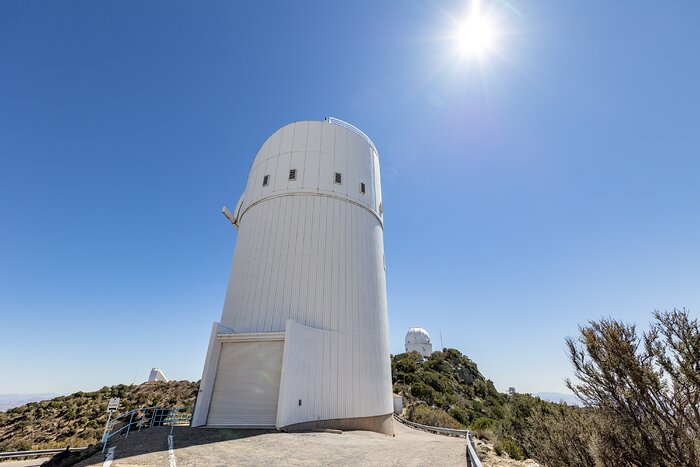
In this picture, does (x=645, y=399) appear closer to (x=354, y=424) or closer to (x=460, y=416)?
(x=354, y=424)

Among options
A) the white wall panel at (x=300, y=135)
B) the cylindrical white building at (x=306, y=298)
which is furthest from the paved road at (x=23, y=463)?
the white wall panel at (x=300, y=135)

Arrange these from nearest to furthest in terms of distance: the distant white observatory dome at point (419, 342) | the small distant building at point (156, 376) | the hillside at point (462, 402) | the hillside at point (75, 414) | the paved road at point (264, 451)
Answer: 1. the paved road at point (264, 451)
2. the hillside at point (462, 402)
3. the hillside at point (75, 414)
4. the small distant building at point (156, 376)
5. the distant white observatory dome at point (419, 342)

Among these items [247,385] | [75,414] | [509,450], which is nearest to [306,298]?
[247,385]

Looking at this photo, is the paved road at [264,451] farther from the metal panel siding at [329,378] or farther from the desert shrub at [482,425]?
the desert shrub at [482,425]

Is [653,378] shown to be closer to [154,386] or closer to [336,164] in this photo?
[336,164]

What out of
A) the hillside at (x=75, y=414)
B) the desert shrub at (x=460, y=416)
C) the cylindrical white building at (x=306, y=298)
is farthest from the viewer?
the desert shrub at (x=460, y=416)

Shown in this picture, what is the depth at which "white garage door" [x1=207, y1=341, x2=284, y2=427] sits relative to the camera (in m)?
9.19

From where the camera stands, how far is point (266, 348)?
388 inches

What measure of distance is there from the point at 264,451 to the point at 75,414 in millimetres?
20716

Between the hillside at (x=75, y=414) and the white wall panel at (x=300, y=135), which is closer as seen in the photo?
the white wall panel at (x=300, y=135)

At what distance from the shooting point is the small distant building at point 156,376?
26.7 meters

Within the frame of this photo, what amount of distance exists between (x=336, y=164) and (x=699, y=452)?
42.6ft

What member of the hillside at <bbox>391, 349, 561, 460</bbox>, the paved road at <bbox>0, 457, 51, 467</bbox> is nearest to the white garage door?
the paved road at <bbox>0, 457, 51, 467</bbox>

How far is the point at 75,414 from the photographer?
18906mm
